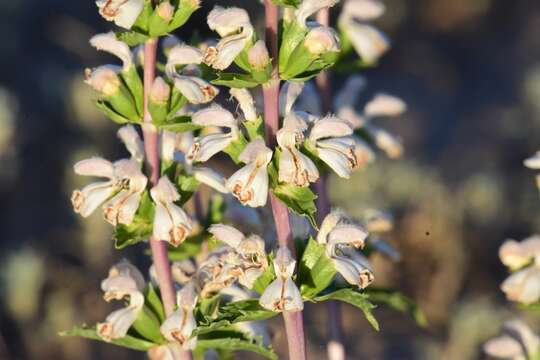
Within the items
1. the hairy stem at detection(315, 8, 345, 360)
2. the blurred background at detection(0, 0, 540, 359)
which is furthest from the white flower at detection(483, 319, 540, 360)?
the blurred background at detection(0, 0, 540, 359)

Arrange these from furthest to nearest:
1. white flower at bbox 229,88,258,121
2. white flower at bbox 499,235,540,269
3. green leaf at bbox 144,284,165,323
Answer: white flower at bbox 499,235,540,269
green leaf at bbox 144,284,165,323
white flower at bbox 229,88,258,121

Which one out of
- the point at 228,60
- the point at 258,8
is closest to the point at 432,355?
the point at 228,60

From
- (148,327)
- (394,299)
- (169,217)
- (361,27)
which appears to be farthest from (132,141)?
(361,27)

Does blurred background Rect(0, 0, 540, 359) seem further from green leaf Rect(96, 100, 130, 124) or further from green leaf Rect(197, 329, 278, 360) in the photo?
green leaf Rect(96, 100, 130, 124)

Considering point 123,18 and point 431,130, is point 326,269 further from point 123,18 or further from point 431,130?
point 431,130

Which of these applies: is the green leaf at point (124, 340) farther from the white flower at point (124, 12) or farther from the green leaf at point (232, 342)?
the white flower at point (124, 12)

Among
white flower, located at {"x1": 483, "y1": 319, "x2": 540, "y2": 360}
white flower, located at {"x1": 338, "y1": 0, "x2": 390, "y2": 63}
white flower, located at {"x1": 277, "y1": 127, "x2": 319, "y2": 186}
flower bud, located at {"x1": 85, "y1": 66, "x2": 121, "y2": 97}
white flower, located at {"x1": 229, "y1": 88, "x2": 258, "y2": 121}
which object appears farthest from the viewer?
white flower, located at {"x1": 338, "y1": 0, "x2": 390, "y2": 63}
